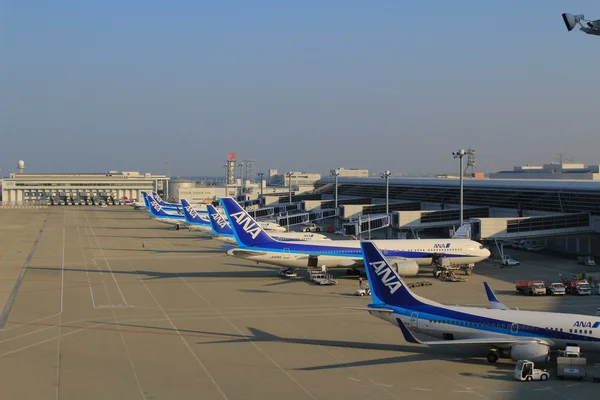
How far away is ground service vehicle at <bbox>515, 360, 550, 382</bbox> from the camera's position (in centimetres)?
2845

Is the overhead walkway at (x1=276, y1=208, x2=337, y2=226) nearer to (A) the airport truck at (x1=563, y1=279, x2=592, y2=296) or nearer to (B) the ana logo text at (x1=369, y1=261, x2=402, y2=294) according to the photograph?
(A) the airport truck at (x1=563, y1=279, x2=592, y2=296)

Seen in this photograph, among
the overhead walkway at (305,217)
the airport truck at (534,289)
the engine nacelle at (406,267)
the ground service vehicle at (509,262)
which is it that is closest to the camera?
the airport truck at (534,289)

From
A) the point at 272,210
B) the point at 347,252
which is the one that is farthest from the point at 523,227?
the point at 272,210

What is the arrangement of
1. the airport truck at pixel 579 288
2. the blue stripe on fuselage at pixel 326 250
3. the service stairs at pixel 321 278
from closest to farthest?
1. the airport truck at pixel 579 288
2. the service stairs at pixel 321 278
3. the blue stripe on fuselage at pixel 326 250

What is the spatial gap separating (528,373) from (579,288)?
24.9 m

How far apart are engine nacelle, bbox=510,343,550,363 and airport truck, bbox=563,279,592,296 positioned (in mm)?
22751

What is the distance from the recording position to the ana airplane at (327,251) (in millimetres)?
56644

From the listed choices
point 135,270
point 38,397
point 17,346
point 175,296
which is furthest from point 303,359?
point 135,270

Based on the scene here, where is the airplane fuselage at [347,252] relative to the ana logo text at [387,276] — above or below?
below

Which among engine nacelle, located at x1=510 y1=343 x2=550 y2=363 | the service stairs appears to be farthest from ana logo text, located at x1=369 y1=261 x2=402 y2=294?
the service stairs

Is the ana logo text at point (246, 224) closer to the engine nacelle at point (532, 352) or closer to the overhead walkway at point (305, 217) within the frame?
the engine nacelle at point (532, 352)

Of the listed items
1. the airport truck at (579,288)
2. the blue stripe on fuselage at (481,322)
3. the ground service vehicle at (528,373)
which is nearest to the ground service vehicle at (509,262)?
the airport truck at (579,288)

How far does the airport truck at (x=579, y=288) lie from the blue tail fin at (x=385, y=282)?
23685 millimetres

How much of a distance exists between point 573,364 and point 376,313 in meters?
9.21
